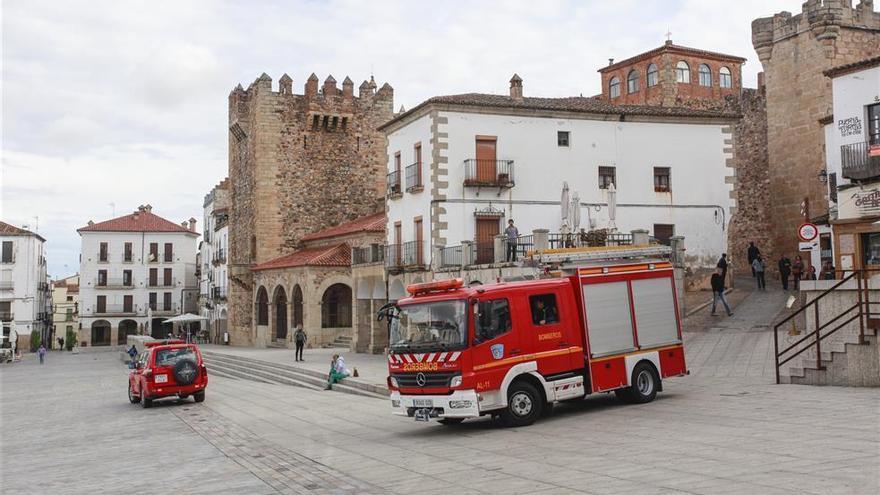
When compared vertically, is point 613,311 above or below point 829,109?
below

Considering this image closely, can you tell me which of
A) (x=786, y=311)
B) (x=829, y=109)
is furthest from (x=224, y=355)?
(x=829, y=109)

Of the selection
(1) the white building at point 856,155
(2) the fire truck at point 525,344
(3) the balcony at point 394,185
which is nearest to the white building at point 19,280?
(3) the balcony at point 394,185

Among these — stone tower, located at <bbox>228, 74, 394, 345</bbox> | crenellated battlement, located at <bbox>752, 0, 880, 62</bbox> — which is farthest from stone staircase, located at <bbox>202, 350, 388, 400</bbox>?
crenellated battlement, located at <bbox>752, 0, 880, 62</bbox>

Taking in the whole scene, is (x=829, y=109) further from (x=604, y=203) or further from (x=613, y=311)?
(x=613, y=311)

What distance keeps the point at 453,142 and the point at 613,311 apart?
1444cm

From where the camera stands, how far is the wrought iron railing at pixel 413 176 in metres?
29.8

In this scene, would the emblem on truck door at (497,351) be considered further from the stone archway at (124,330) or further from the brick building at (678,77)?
the stone archway at (124,330)

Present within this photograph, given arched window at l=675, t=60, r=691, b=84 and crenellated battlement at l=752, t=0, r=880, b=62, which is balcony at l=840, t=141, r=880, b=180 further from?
arched window at l=675, t=60, r=691, b=84

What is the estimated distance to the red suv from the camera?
817 inches

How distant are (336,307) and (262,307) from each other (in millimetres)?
7584

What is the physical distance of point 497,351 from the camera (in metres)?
13.8

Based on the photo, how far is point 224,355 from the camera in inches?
1566

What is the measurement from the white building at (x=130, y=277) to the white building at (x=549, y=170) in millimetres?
54787


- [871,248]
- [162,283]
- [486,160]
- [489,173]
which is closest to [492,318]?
[871,248]
